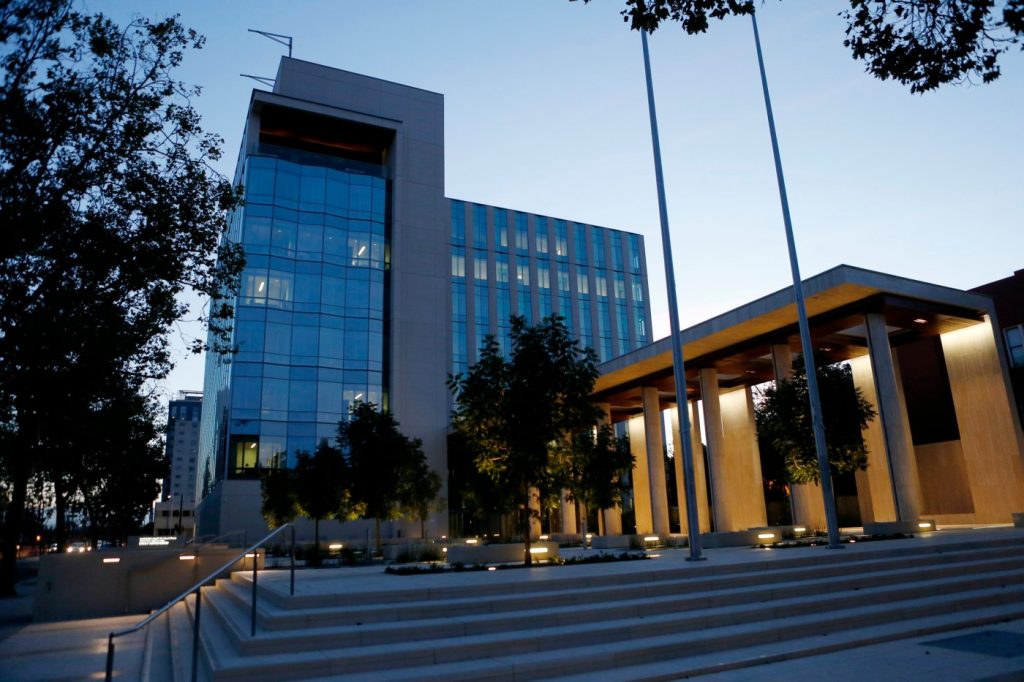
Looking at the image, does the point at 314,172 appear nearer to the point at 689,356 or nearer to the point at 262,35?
the point at 262,35

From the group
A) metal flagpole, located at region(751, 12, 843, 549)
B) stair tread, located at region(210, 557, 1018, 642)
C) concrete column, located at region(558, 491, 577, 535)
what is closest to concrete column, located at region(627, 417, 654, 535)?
concrete column, located at region(558, 491, 577, 535)

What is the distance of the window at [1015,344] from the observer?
33.0 meters

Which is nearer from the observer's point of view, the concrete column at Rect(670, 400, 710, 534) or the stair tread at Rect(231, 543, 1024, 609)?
the stair tread at Rect(231, 543, 1024, 609)

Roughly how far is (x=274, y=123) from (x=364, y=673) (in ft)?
175

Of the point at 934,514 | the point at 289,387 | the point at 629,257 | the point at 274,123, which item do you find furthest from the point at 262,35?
the point at 934,514

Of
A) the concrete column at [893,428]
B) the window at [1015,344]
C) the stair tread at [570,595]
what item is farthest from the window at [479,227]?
the stair tread at [570,595]

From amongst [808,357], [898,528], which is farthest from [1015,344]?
[808,357]

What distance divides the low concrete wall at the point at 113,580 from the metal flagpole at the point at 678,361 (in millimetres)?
13198

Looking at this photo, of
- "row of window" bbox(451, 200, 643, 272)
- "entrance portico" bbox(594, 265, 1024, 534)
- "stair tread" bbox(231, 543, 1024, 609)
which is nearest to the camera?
"stair tread" bbox(231, 543, 1024, 609)

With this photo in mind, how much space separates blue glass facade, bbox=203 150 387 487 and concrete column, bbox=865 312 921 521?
32.7 m

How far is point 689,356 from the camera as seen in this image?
33438mm

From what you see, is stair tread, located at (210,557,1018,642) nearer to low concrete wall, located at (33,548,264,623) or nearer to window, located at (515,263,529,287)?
low concrete wall, located at (33,548,264,623)

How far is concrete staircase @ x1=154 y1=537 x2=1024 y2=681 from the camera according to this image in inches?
321

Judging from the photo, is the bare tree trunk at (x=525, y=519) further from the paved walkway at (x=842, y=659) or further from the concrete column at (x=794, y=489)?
the concrete column at (x=794, y=489)
